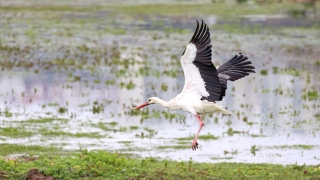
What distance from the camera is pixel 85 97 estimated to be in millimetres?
19609

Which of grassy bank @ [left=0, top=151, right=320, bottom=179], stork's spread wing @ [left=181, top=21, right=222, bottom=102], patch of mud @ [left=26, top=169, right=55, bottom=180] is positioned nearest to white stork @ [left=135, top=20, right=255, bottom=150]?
stork's spread wing @ [left=181, top=21, right=222, bottom=102]

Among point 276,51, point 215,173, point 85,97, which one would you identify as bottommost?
point 215,173

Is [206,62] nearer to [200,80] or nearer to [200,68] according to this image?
[200,68]

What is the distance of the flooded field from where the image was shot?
14352 millimetres

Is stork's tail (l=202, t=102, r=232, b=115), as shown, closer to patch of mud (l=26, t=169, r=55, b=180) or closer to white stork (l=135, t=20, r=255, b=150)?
white stork (l=135, t=20, r=255, b=150)

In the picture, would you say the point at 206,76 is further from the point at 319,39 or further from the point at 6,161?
the point at 319,39

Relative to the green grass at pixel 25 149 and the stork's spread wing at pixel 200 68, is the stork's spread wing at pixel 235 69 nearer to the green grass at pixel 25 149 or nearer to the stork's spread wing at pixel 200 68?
the stork's spread wing at pixel 200 68

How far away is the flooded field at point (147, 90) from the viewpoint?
14.4 metres

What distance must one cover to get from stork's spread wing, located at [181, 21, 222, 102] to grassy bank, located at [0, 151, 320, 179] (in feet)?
3.74

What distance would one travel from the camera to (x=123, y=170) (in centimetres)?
1034

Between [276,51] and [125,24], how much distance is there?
38.4 feet

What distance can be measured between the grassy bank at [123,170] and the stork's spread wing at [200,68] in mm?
1140

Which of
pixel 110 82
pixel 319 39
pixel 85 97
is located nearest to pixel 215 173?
pixel 85 97

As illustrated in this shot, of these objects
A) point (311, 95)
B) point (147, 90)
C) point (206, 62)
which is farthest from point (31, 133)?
point (311, 95)
